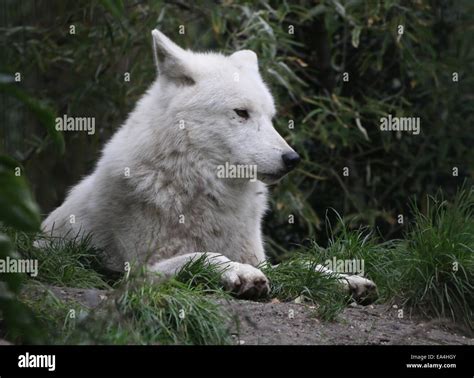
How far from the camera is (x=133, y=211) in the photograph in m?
4.87

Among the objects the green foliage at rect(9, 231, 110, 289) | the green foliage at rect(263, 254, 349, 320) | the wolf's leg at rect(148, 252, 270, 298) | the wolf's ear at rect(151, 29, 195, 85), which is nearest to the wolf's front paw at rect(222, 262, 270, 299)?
the wolf's leg at rect(148, 252, 270, 298)

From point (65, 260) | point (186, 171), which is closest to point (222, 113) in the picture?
point (186, 171)

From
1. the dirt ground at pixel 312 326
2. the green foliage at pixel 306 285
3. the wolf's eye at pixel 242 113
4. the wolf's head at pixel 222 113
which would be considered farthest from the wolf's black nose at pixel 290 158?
the dirt ground at pixel 312 326

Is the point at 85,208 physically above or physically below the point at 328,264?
above

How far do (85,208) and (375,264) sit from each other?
171 centimetres

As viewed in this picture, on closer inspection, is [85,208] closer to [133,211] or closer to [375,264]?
[133,211]

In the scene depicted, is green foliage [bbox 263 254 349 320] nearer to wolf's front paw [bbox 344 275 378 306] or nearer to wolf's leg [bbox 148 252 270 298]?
wolf's front paw [bbox 344 275 378 306]

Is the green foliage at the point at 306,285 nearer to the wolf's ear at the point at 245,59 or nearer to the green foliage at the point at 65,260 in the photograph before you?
the green foliage at the point at 65,260

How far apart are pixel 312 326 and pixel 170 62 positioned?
1.83m

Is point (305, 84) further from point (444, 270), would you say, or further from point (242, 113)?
point (444, 270)

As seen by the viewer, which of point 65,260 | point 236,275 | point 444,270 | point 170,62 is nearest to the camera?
point 236,275

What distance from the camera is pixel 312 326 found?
4082 millimetres

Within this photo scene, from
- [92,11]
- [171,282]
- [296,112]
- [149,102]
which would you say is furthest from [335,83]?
[171,282]
